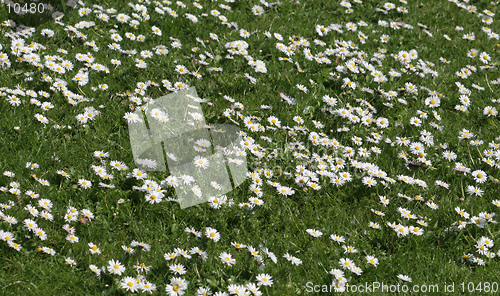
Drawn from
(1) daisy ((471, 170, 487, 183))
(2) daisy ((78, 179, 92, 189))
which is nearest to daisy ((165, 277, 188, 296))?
(2) daisy ((78, 179, 92, 189))

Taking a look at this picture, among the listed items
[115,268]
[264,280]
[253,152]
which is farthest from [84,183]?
[264,280]

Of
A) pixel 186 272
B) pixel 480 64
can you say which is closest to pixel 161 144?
pixel 186 272

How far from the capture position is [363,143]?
4.75m

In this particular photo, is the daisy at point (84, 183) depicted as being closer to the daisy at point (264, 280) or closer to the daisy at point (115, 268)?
the daisy at point (115, 268)

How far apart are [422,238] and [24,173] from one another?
3029mm

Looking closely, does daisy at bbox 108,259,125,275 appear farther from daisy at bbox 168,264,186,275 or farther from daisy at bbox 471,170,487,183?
daisy at bbox 471,170,487,183

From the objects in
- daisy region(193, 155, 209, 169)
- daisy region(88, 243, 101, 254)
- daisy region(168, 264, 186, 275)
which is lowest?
daisy region(193, 155, 209, 169)

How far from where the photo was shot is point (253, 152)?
4199 millimetres

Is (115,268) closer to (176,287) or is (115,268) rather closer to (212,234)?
(176,287)

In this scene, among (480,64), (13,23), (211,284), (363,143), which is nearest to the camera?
(211,284)

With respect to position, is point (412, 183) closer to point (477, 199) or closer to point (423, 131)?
point (477, 199)
